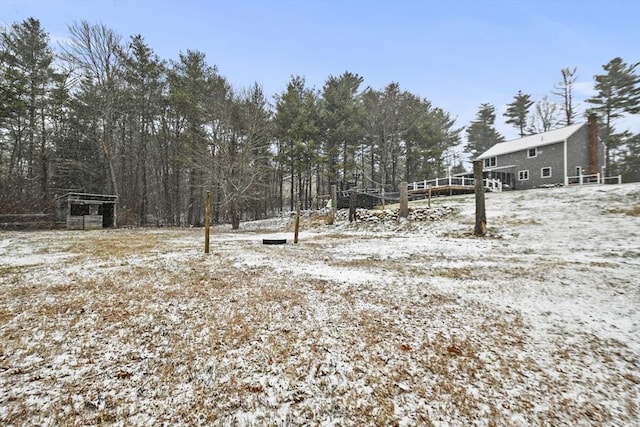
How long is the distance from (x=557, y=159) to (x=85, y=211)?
116 ft

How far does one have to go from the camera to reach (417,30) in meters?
17.4

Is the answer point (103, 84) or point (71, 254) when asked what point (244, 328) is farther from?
point (103, 84)

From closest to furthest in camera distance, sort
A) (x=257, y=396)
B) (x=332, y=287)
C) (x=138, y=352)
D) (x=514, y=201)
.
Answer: (x=257, y=396) → (x=138, y=352) → (x=332, y=287) → (x=514, y=201)

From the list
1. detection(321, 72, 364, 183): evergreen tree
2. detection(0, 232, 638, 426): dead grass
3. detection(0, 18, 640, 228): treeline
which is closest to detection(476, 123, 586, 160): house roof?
detection(0, 18, 640, 228): treeline

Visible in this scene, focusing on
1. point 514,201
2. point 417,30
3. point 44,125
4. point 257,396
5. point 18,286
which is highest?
point 417,30

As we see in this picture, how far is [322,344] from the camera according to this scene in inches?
96.0

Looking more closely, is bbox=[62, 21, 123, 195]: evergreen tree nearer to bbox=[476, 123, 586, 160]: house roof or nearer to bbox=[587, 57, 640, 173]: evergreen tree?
bbox=[476, 123, 586, 160]: house roof

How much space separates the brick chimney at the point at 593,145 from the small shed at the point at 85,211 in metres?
34.2

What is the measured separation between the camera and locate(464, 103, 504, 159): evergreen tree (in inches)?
1460

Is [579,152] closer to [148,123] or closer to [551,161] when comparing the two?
[551,161]

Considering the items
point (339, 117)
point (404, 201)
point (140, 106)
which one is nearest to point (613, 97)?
point (339, 117)

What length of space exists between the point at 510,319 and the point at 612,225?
8.33 m

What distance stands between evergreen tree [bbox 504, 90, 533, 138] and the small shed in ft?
147

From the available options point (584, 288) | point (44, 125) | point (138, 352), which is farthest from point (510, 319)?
point (44, 125)
